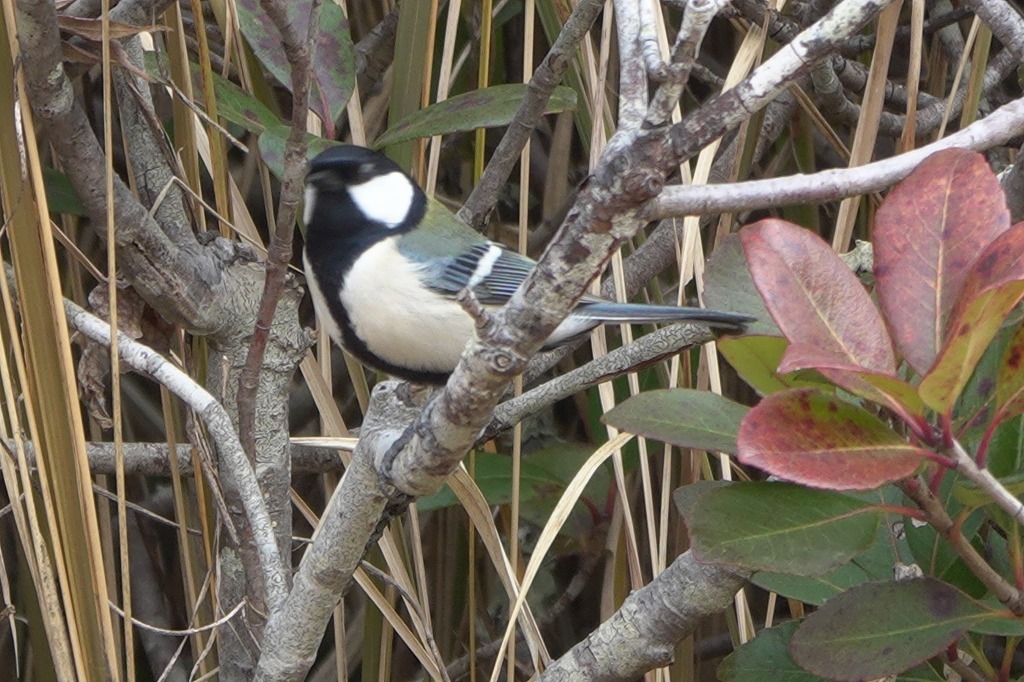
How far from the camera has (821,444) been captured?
0.68 m

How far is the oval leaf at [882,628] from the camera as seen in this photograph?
0.82 meters

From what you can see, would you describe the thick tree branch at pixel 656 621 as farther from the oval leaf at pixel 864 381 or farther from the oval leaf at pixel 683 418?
the oval leaf at pixel 864 381

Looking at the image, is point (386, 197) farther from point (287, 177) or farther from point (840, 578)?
point (840, 578)

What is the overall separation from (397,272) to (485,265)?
4.6 inches

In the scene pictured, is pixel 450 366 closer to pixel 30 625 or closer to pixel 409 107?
pixel 409 107

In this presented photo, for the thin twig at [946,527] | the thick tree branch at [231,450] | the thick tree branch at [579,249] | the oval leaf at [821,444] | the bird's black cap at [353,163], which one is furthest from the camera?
the bird's black cap at [353,163]

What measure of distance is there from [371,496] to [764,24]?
2.05 feet

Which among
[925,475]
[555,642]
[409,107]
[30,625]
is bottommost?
[555,642]

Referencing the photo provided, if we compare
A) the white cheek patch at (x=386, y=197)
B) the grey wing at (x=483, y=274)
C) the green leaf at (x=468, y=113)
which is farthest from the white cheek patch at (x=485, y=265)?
the green leaf at (x=468, y=113)

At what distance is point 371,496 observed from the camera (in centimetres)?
88

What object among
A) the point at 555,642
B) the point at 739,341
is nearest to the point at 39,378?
the point at 739,341

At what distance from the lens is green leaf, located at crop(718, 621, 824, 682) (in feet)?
3.13

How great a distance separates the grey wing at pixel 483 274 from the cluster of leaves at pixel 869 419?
1.59 feet

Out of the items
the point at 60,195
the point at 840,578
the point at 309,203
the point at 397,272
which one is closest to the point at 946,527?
the point at 840,578
